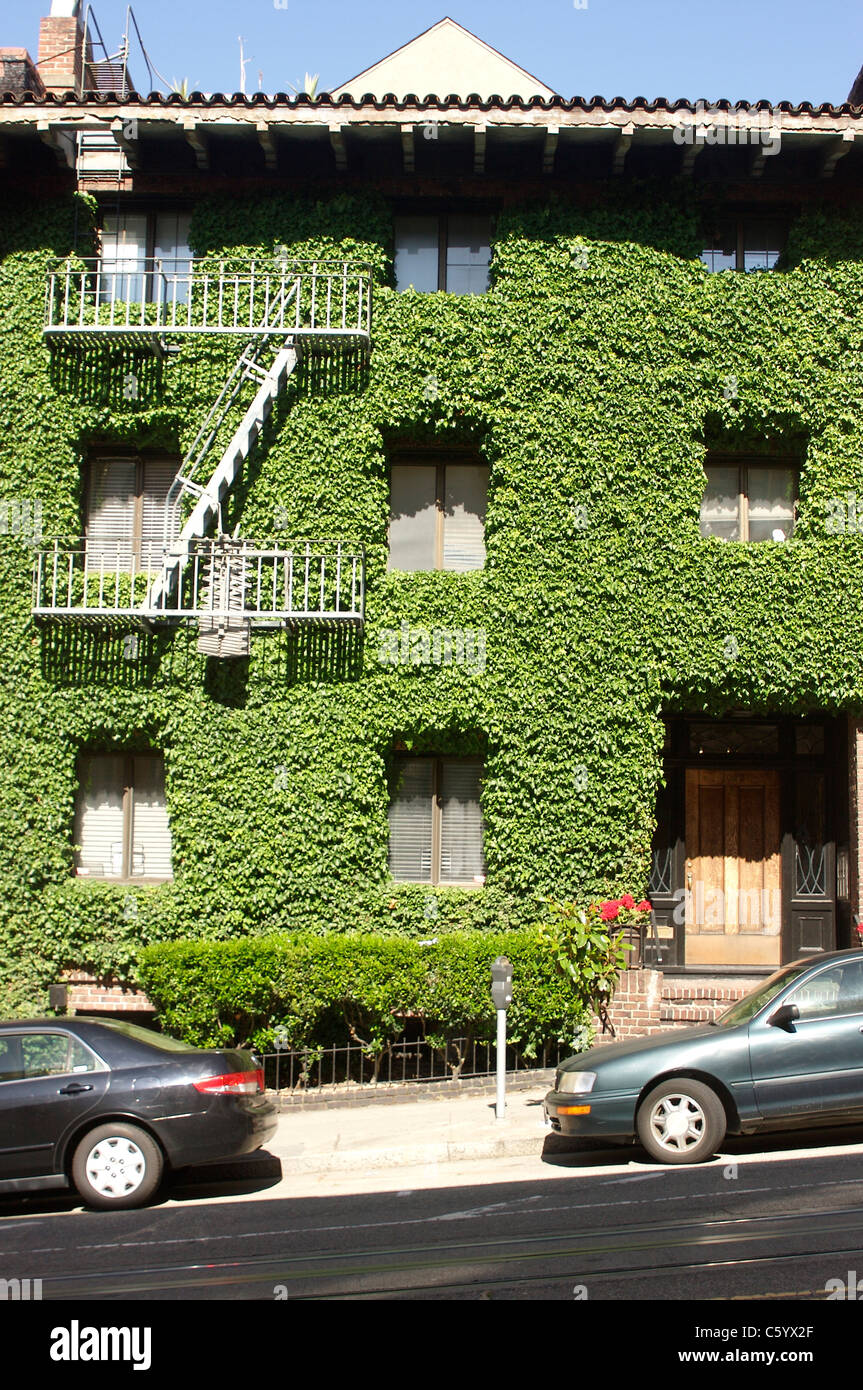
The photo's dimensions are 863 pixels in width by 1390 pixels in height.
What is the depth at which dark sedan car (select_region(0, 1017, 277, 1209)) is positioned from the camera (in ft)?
26.2

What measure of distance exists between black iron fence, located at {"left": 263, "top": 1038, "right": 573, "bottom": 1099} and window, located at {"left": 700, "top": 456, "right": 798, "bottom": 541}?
22.4ft

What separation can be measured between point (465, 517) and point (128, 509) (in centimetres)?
436

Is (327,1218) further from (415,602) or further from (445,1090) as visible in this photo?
(415,602)

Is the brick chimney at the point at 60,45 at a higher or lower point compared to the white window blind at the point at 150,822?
higher

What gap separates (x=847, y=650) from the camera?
13555 millimetres

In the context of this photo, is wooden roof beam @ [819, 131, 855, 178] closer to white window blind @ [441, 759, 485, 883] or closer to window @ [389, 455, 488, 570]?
window @ [389, 455, 488, 570]

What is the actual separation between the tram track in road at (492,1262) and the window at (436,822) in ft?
23.6

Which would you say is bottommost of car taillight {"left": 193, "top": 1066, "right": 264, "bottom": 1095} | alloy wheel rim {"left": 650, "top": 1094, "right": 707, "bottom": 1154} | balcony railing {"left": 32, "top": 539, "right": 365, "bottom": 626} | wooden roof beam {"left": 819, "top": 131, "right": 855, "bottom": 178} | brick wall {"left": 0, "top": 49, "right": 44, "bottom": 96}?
alloy wheel rim {"left": 650, "top": 1094, "right": 707, "bottom": 1154}

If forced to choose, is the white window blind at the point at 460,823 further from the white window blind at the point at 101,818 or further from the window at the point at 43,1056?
the window at the point at 43,1056

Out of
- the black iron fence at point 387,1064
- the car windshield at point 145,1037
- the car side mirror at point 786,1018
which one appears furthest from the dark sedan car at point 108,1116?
the car side mirror at point 786,1018

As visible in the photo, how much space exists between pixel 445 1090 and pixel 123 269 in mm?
11009

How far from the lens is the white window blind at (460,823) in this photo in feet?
45.4

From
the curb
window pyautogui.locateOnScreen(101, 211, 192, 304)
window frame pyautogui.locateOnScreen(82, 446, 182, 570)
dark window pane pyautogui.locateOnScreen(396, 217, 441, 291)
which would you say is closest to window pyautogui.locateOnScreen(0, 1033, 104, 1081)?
the curb
